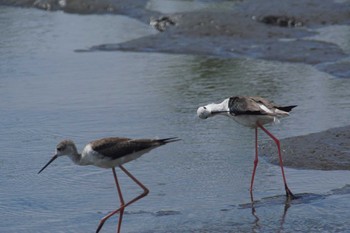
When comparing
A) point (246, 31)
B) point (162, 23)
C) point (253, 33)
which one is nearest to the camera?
point (253, 33)

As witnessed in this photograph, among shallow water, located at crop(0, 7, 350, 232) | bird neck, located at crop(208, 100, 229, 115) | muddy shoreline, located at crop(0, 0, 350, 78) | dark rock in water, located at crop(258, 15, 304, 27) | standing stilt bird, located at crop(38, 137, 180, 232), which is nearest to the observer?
standing stilt bird, located at crop(38, 137, 180, 232)

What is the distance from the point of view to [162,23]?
51.3 feet

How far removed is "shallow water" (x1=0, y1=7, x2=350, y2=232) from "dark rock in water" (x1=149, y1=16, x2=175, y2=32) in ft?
1.42

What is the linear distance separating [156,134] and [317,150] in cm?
161

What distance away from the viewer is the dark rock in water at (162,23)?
610 inches

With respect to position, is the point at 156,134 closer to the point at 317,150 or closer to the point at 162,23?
the point at 317,150

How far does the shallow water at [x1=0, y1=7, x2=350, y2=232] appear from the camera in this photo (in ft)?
23.5

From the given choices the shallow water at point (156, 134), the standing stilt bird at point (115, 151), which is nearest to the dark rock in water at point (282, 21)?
the shallow water at point (156, 134)

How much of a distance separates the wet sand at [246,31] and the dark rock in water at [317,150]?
2784mm

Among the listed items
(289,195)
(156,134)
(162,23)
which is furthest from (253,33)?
(289,195)

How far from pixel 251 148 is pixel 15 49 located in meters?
6.25

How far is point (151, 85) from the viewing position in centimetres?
1152

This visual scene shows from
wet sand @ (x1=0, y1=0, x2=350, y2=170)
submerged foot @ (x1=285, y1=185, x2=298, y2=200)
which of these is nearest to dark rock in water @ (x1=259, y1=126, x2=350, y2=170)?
submerged foot @ (x1=285, y1=185, x2=298, y2=200)

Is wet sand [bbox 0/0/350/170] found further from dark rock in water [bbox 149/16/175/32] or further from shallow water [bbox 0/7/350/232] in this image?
shallow water [bbox 0/7/350/232]
